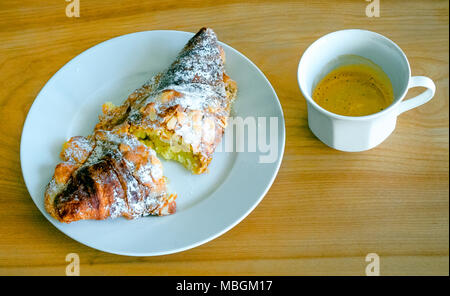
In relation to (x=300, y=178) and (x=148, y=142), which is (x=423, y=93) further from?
(x=148, y=142)

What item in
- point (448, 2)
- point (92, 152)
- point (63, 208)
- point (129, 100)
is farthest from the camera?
point (448, 2)

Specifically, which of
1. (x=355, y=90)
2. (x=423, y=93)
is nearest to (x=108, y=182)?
(x=355, y=90)

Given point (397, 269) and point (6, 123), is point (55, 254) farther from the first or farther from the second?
point (397, 269)

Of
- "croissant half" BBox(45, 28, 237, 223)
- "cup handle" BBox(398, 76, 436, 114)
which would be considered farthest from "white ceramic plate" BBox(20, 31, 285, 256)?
"cup handle" BBox(398, 76, 436, 114)

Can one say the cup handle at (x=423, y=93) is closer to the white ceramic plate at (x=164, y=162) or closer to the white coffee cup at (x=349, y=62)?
the white coffee cup at (x=349, y=62)

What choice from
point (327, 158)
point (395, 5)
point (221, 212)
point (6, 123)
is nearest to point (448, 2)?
point (395, 5)

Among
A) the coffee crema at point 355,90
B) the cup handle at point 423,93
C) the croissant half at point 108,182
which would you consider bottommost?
the croissant half at point 108,182

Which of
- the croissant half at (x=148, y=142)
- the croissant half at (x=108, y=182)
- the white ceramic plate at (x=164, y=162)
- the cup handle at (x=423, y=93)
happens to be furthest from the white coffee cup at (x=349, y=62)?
the croissant half at (x=108, y=182)

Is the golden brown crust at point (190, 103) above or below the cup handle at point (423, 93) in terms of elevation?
above
